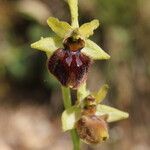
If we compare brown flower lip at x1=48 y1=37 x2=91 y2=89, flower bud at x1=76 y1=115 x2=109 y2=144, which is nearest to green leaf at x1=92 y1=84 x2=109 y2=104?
flower bud at x1=76 y1=115 x2=109 y2=144

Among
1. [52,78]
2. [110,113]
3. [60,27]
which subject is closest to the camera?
[60,27]

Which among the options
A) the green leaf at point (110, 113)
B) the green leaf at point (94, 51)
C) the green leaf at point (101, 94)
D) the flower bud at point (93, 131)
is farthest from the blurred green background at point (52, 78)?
the green leaf at point (94, 51)

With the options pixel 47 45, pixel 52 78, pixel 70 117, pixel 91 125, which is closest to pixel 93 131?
pixel 91 125

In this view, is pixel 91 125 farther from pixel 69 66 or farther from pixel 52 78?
pixel 52 78

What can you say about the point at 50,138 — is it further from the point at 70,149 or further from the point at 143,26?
the point at 143,26

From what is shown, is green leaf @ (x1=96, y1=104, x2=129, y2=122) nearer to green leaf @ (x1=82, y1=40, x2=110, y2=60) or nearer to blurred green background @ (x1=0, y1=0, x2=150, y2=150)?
green leaf @ (x1=82, y1=40, x2=110, y2=60)

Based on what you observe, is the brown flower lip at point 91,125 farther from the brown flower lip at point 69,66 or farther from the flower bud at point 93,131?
the brown flower lip at point 69,66
